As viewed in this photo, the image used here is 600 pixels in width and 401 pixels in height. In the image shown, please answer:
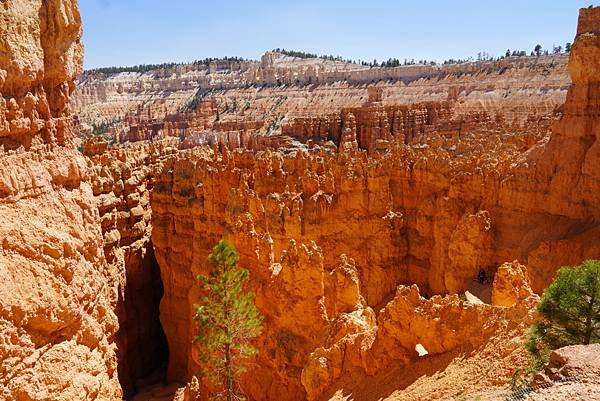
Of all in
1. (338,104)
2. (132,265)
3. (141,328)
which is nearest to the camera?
(132,265)

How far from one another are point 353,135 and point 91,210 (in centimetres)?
4723

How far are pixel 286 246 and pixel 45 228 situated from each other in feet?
50.5

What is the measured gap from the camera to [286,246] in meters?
22.9

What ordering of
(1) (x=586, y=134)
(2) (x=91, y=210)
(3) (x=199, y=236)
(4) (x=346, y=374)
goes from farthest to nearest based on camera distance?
1. (3) (x=199, y=236)
2. (1) (x=586, y=134)
3. (4) (x=346, y=374)
4. (2) (x=91, y=210)

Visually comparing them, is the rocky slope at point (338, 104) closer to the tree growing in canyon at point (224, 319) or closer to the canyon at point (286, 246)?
the canyon at point (286, 246)

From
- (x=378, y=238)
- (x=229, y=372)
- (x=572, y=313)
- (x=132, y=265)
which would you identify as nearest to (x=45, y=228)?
(x=229, y=372)

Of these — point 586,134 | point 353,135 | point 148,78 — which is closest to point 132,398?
point 586,134

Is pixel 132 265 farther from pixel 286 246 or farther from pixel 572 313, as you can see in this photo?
pixel 572 313

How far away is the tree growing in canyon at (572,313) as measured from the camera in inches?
381

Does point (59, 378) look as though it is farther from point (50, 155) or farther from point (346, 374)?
point (346, 374)

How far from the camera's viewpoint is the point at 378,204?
82.7 feet

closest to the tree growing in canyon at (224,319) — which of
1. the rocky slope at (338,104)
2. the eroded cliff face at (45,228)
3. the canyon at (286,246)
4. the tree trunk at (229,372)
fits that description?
the tree trunk at (229,372)

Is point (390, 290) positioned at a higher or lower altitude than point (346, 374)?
lower

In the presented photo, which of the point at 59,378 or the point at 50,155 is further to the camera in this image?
the point at 50,155
